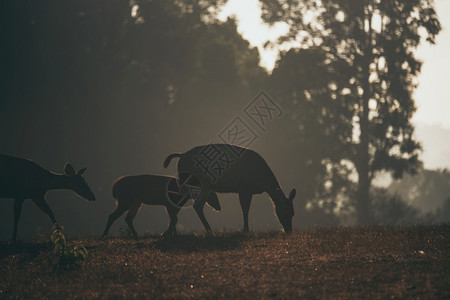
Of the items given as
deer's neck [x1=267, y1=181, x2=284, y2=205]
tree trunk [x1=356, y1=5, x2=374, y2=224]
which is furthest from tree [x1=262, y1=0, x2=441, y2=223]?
deer's neck [x1=267, y1=181, x2=284, y2=205]

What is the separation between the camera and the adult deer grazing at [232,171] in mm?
19609

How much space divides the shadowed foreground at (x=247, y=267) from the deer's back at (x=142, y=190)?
1990 millimetres

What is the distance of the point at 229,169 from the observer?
19.6 meters

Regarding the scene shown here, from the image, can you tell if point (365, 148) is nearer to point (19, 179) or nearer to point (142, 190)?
point (142, 190)

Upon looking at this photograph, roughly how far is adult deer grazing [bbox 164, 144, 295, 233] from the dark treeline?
80.8 feet

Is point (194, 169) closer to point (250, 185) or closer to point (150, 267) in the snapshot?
point (250, 185)

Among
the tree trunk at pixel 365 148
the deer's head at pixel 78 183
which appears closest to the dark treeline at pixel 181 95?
the tree trunk at pixel 365 148

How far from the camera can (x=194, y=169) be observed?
19.8 m

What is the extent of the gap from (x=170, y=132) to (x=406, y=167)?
15.7 meters

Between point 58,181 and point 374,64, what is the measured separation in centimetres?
3058

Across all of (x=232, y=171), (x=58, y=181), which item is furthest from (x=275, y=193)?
(x=58, y=181)

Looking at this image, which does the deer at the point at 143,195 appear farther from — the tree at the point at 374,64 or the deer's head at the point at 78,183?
the tree at the point at 374,64

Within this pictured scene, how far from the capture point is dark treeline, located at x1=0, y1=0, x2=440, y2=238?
43.4 m

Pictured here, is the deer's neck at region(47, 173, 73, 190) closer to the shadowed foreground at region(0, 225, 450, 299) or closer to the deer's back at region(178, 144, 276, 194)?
the shadowed foreground at region(0, 225, 450, 299)
